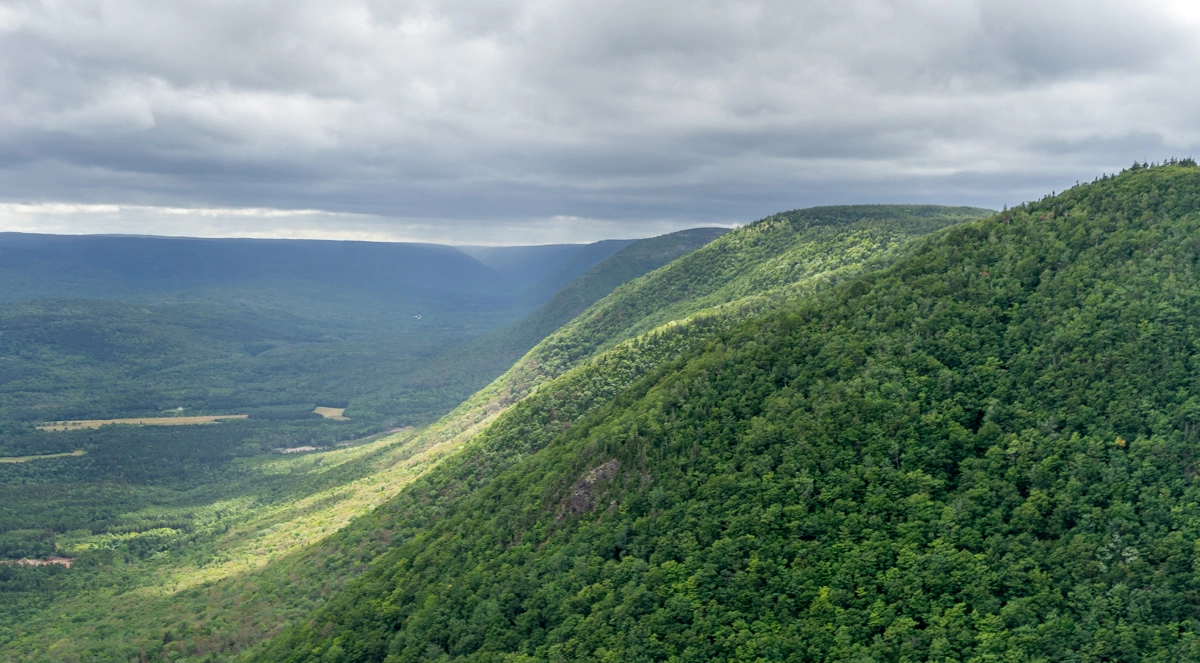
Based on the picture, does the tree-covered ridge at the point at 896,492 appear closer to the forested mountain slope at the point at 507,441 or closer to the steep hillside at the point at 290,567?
the steep hillside at the point at 290,567

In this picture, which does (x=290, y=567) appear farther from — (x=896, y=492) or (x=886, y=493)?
(x=896, y=492)

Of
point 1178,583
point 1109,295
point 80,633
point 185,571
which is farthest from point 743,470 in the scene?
point 185,571

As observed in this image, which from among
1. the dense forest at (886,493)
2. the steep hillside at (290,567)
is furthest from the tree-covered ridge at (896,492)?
the steep hillside at (290,567)

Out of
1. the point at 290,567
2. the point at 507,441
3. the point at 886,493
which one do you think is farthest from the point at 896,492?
the point at 290,567

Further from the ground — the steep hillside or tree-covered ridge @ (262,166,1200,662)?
tree-covered ridge @ (262,166,1200,662)

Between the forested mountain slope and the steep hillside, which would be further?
the forested mountain slope

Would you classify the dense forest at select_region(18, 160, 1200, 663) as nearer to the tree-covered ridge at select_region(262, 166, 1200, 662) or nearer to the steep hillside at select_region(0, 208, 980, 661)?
the tree-covered ridge at select_region(262, 166, 1200, 662)

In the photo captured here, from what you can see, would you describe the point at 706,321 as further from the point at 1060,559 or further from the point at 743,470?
the point at 1060,559

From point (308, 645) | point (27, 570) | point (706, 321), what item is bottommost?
point (27, 570)

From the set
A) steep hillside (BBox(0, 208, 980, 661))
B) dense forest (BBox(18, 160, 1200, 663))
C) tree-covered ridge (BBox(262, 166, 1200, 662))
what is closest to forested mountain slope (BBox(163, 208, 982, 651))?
steep hillside (BBox(0, 208, 980, 661))
